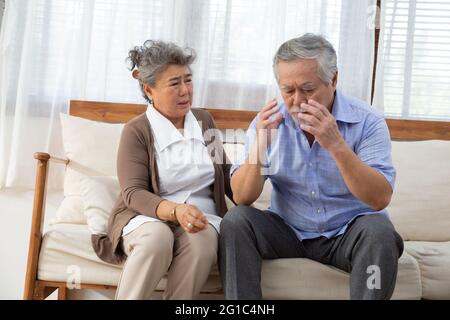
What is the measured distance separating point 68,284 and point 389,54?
1.53 meters

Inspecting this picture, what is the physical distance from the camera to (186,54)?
184 cm

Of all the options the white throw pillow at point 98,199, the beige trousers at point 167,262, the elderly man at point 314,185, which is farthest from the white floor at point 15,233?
the elderly man at point 314,185

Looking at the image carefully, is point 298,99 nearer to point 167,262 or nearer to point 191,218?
point 191,218

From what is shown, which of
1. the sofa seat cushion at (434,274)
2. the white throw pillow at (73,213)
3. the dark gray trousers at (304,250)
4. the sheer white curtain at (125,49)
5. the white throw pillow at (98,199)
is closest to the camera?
the dark gray trousers at (304,250)

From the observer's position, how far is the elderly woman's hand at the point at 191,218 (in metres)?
1.50

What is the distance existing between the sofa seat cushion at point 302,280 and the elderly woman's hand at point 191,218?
22cm

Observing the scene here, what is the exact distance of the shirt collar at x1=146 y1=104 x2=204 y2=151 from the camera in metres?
1.76

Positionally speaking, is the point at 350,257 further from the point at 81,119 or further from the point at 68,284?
the point at 81,119

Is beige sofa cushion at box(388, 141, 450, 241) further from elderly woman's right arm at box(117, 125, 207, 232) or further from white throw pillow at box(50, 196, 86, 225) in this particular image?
white throw pillow at box(50, 196, 86, 225)

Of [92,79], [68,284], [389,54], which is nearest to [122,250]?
[68,284]

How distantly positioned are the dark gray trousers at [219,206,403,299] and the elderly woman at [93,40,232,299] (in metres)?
0.08

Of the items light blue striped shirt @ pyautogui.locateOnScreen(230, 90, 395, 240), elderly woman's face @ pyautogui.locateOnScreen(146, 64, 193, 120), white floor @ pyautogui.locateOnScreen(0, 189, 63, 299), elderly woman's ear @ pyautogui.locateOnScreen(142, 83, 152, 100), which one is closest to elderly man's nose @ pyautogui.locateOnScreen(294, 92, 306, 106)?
light blue striped shirt @ pyautogui.locateOnScreen(230, 90, 395, 240)

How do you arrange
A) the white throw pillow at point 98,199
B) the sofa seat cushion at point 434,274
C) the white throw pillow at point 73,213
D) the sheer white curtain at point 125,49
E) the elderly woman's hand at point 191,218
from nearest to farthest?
1. the elderly woman's hand at point 191,218
2. the sofa seat cushion at point 434,274
3. the white throw pillow at point 98,199
4. the white throw pillow at point 73,213
5. the sheer white curtain at point 125,49

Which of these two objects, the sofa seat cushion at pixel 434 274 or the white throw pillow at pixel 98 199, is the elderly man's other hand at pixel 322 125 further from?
the white throw pillow at pixel 98 199
